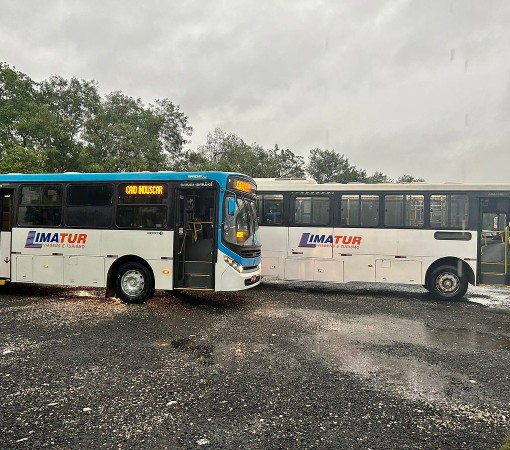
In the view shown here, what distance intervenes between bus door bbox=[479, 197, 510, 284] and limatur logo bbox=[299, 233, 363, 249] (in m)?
3.30

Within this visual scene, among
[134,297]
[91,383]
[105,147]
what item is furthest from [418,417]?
[105,147]

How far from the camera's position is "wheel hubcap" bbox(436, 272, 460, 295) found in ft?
36.3

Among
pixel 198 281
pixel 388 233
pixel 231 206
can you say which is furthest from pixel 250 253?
pixel 388 233

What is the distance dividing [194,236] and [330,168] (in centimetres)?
6127

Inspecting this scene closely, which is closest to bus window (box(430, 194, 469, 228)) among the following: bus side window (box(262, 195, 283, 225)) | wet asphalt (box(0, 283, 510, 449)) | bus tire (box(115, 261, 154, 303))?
wet asphalt (box(0, 283, 510, 449))

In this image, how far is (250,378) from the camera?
16.5 feet

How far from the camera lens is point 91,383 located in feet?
15.7

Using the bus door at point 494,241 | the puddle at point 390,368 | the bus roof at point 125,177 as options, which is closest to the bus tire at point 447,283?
the bus door at point 494,241

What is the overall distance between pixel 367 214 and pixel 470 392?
7.60 meters

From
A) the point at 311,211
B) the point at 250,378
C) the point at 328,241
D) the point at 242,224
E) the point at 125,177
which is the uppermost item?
the point at 125,177

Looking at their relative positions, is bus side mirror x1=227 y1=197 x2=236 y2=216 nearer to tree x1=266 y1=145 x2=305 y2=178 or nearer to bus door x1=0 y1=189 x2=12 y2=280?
bus door x1=0 y1=189 x2=12 y2=280

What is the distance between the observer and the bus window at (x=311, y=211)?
12.3 m

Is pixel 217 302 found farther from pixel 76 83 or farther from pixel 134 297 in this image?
pixel 76 83

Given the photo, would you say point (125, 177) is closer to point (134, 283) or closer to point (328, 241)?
point (134, 283)
